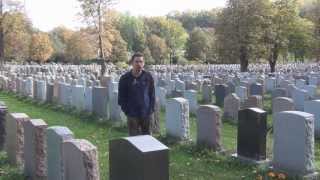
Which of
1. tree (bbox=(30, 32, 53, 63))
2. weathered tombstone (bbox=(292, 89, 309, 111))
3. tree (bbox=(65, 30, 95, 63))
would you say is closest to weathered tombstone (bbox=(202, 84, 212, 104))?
weathered tombstone (bbox=(292, 89, 309, 111))

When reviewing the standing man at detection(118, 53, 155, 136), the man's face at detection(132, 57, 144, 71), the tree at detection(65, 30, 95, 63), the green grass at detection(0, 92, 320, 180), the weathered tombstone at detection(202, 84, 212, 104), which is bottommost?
the green grass at detection(0, 92, 320, 180)

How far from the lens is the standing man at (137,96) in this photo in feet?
26.7

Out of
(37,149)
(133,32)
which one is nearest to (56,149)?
(37,149)

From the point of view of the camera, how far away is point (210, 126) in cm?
988

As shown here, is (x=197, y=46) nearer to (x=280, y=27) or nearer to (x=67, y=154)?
(x=280, y=27)

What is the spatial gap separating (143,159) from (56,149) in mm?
2262

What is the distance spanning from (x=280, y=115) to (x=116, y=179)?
3.56 m

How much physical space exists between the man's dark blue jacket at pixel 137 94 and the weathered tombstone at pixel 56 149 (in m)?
1.70

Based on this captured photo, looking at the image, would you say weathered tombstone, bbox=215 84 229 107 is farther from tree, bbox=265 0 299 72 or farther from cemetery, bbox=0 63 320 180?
tree, bbox=265 0 299 72

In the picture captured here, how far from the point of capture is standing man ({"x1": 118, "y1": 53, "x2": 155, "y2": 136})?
26.7ft

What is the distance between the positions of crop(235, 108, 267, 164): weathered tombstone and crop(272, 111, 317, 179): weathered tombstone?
0.72 metres

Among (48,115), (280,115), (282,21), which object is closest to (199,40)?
(282,21)

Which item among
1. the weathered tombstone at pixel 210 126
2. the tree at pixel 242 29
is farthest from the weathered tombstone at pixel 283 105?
the tree at pixel 242 29

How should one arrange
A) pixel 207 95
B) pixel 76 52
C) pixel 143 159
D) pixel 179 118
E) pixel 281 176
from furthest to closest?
pixel 76 52, pixel 207 95, pixel 179 118, pixel 281 176, pixel 143 159
